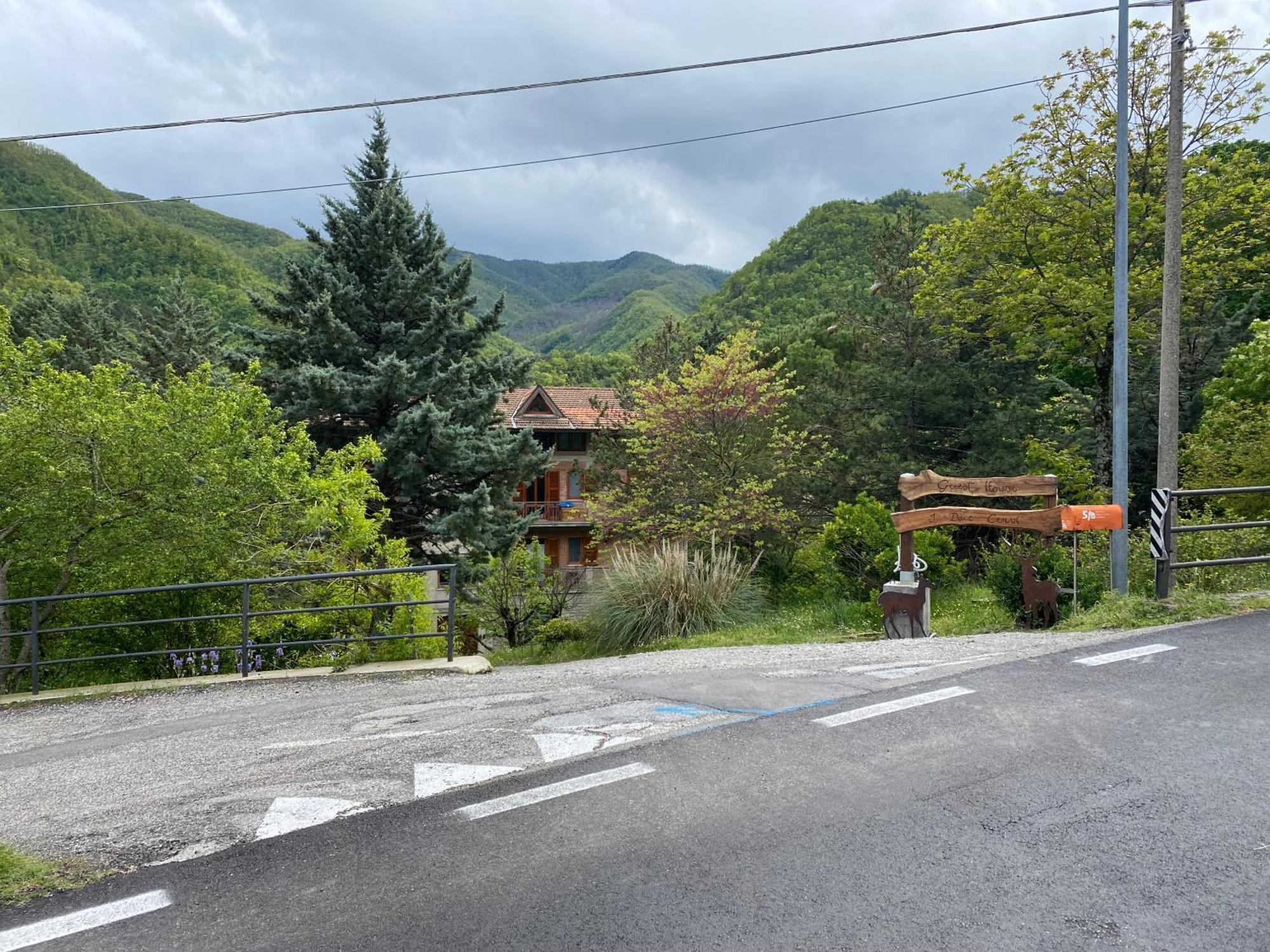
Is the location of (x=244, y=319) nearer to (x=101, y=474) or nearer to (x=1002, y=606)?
(x=101, y=474)

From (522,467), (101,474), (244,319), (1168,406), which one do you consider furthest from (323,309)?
(244,319)

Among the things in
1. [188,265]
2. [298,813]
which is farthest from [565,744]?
[188,265]

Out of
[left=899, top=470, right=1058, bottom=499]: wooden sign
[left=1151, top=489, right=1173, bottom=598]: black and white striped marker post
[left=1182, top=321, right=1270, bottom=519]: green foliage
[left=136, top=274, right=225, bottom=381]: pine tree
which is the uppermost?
[left=136, top=274, right=225, bottom=381]: pine tree

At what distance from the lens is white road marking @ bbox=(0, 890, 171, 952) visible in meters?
3.17

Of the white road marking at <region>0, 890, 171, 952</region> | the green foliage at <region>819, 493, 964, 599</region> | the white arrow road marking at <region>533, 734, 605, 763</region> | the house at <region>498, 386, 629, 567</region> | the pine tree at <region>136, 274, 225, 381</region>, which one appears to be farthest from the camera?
the pine tree at <region>136, 274, 225, 381</region>

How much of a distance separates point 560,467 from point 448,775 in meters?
37.1

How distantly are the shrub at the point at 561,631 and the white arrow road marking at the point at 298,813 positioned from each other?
34.2ft

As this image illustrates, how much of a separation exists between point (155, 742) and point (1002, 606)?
1007 centimetres

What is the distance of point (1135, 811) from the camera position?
394cm

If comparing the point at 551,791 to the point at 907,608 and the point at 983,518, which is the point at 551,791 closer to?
the point at 907,608

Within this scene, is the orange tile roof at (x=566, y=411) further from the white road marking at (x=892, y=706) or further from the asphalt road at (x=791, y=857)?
the asphalt road at (x=791, y=857)

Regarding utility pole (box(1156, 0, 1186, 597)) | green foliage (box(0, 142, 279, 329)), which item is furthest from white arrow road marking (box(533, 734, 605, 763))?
green foliage (box(0, 142, 279, 329))

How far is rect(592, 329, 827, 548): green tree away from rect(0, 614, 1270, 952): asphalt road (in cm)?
1402

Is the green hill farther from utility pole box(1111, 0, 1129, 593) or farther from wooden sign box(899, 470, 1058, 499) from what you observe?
wooden sign box(899, 470, 1058, 499)
